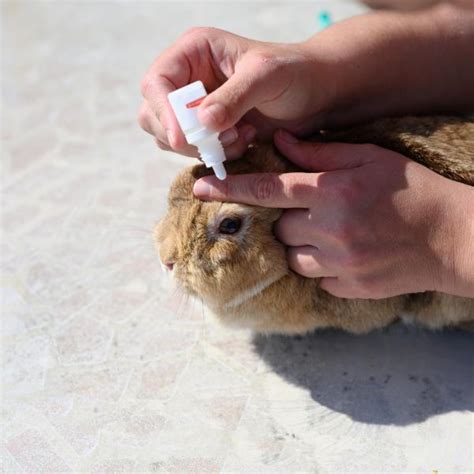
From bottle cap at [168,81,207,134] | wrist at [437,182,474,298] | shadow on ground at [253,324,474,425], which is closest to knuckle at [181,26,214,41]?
bottle cap at [168,81,207,134]

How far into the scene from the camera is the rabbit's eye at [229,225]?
6.46 feet

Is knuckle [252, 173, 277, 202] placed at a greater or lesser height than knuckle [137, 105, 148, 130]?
lesser

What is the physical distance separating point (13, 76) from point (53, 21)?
62cm

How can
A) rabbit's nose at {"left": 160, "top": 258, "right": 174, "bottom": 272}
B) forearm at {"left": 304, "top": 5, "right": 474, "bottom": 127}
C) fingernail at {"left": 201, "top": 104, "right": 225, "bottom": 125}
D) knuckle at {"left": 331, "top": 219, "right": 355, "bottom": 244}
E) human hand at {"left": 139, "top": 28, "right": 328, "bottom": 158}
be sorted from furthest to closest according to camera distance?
forearm at {"left": 304, "top": 5, "right": 474, "bottom": 127} < rabbit's nose at {"left": 160, "top": 258, "right": 174, "bottom": 272} < knuckle at {"left": 331, "top": 219, "right": 355, "bottom": 244} < human hand at {"left": 139, "top": 28, "right": 328, "bottom": 158} < fingernail at {"left": 201, "top": 104, "right": 225, "bottom": 125}

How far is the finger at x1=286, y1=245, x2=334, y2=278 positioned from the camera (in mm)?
1991

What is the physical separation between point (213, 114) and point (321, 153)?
494 millimetres

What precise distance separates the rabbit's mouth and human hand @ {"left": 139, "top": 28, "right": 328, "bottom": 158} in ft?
1.25

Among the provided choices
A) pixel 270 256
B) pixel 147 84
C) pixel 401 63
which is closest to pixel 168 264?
pixel 270 256

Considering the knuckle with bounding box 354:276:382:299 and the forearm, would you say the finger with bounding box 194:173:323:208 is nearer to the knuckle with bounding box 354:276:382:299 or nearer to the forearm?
the knuckle with bounding box 354:276:382:299

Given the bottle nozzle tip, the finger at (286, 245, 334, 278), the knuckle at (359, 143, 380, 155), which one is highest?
the bottle nozzle tip

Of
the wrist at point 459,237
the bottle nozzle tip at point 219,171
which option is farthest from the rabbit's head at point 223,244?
the wrist at point 459,237

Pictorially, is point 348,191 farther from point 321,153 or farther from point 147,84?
point 147,84

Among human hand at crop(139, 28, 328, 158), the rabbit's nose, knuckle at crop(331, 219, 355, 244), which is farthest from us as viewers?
the rabbit's nose

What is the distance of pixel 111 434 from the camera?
2.04 meters
